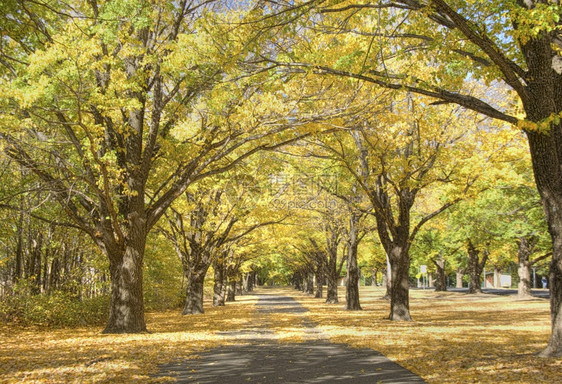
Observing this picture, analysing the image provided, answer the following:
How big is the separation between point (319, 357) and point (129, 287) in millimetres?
6818

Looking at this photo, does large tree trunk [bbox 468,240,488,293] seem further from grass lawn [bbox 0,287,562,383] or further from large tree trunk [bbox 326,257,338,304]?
grass lawn [bbox 0,287,562,383]

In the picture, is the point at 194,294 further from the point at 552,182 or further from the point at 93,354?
the point at 552,182

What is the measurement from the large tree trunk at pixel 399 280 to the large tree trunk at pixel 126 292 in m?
8.71

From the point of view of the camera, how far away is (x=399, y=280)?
16.8 meters

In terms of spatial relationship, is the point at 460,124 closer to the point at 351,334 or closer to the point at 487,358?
the point at 351,334

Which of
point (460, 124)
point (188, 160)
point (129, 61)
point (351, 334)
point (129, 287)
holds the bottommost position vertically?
point (351, 334)

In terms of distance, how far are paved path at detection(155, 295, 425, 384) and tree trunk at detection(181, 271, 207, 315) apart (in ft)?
43.8

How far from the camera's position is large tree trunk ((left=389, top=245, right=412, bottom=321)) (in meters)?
16.8

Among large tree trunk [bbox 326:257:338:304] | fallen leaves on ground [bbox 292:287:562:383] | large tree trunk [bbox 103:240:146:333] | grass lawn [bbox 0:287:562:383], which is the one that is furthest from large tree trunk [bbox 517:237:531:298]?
large tree trunk [bbox 103:240:146:333]

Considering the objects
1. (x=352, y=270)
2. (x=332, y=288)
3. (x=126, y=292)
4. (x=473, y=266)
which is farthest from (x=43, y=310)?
(x=473, y=266)

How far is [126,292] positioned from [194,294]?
36.2 feet

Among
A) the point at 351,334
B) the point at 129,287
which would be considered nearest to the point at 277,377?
the point at 351,334

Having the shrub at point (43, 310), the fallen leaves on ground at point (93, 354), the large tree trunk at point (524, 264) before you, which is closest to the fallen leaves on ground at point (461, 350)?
the fallen leaves on ground at point (93, 354)

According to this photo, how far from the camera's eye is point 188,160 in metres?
15.1
